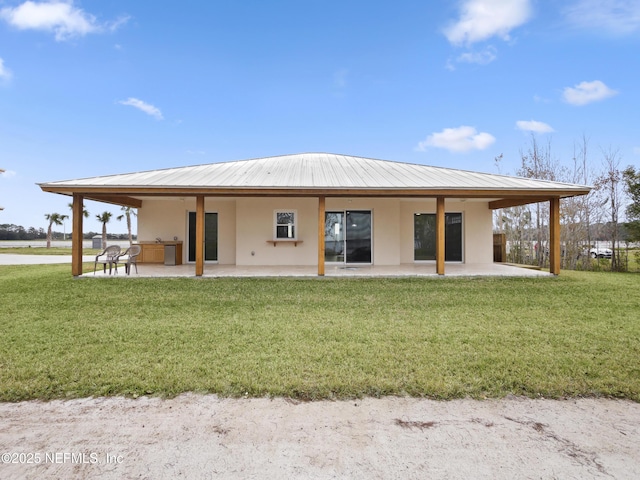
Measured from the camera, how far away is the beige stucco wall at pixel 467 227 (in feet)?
44.0

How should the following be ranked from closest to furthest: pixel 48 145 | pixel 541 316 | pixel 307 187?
pixel 541 316 < pixel 307 187 < pixel 48 145

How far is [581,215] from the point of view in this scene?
A: 52.3 ft

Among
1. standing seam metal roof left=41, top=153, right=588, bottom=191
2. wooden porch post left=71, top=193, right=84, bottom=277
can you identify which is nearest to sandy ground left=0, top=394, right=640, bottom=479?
standing seam metal roof left=41, top=153, right=588, bottom=191

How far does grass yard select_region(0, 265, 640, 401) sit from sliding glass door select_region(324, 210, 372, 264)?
4.18 m

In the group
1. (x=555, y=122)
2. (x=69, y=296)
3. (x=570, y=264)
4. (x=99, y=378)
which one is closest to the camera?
(x=99, y=378)

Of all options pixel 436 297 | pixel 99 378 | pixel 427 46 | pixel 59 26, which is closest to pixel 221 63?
pixel 59 26

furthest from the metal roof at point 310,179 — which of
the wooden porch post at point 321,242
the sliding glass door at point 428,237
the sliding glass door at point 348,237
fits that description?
the sliding glass door at point 428,237

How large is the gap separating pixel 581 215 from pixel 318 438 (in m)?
18.1

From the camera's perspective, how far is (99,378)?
3473 millimetres

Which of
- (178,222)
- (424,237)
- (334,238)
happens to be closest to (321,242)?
(334,238)

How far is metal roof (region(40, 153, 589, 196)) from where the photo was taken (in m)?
9.29

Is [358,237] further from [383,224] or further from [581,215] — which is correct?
[581,215]

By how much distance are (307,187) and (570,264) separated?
44.9 ft

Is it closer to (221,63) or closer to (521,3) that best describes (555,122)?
(521,3)
